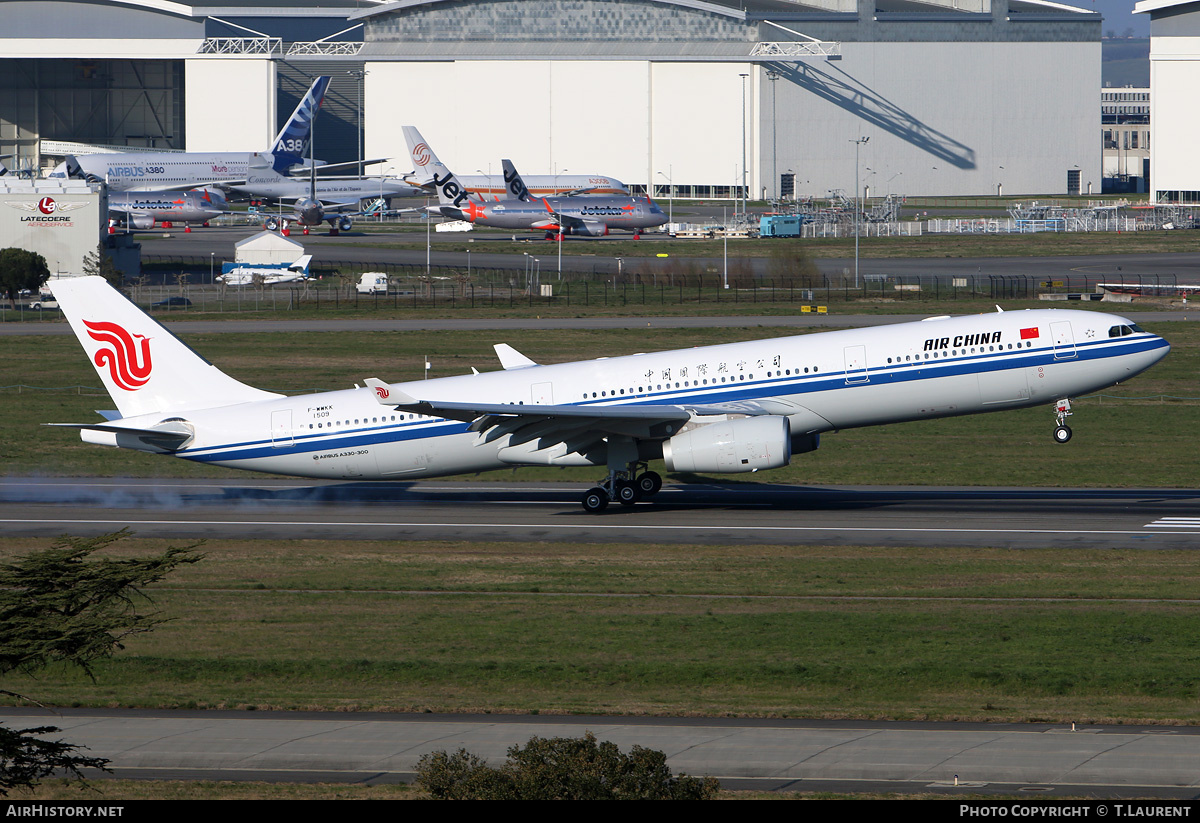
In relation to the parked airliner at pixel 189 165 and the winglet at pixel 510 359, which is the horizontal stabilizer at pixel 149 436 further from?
the parked airliner at pixel 189 165

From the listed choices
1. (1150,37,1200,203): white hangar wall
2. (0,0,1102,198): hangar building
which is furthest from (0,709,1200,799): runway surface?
(0,0,1102,198): hangar building

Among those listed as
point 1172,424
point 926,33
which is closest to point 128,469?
point 1172,424

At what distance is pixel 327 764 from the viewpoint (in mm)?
21203

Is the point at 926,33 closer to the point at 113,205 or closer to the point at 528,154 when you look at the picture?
the point at 528,154

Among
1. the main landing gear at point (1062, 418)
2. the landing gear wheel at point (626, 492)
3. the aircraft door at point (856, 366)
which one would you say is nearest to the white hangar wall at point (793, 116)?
the main landing gear at point (1062, 418)

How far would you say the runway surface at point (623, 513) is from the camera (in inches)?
1560

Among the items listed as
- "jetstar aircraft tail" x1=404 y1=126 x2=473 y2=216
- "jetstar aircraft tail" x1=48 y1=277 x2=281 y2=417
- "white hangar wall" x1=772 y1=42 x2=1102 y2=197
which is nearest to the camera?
"jetstar aircraft tail" x1=48 y1=277 x2=281 y2=417

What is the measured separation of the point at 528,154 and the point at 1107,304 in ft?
381

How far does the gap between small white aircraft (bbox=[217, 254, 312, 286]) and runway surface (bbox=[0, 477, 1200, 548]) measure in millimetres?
68263

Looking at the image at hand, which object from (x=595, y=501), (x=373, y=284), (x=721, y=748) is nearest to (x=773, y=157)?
(x=373, y=284)

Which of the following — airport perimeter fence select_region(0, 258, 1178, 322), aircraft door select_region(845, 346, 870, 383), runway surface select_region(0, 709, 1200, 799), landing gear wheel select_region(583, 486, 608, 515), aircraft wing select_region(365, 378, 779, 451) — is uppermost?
airport perimeter fence select_region(0, 258, 1178, 322)

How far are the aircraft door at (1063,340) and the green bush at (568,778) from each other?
30.5 meters

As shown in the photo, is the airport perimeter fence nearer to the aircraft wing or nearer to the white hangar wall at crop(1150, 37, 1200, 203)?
the aircraft wing

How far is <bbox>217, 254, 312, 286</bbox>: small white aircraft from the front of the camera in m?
117
